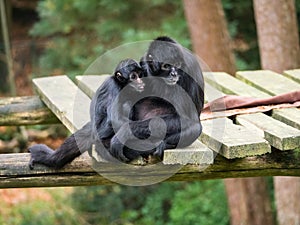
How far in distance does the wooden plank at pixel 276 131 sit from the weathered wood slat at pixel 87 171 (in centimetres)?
16

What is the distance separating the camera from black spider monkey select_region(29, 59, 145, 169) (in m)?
3.95

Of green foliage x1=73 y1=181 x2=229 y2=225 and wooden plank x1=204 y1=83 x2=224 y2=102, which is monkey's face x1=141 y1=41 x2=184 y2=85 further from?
green foliage x1=73 y1=181 x2=229 y2=225

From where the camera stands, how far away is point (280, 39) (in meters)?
6.92

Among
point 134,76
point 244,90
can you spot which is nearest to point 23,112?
point 244,90

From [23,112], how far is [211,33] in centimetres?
248

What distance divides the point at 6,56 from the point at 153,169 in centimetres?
766

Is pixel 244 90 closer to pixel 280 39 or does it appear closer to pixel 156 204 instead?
pixel 280 39

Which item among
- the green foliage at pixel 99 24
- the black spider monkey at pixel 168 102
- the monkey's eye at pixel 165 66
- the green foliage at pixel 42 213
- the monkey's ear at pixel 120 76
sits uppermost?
the monkey's ear at pixel 120 76

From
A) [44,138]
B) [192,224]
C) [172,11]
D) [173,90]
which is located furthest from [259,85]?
[44,138]

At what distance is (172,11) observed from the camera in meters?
10.4

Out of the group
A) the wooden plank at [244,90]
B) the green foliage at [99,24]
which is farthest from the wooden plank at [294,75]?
the green foliage at [99,24]

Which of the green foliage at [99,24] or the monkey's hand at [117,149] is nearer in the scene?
the monkey's hand at [117,149]

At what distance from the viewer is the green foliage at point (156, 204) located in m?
8.69

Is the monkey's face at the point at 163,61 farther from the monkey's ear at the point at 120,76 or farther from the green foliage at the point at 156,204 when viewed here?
the green foliage at the point at 156,204
